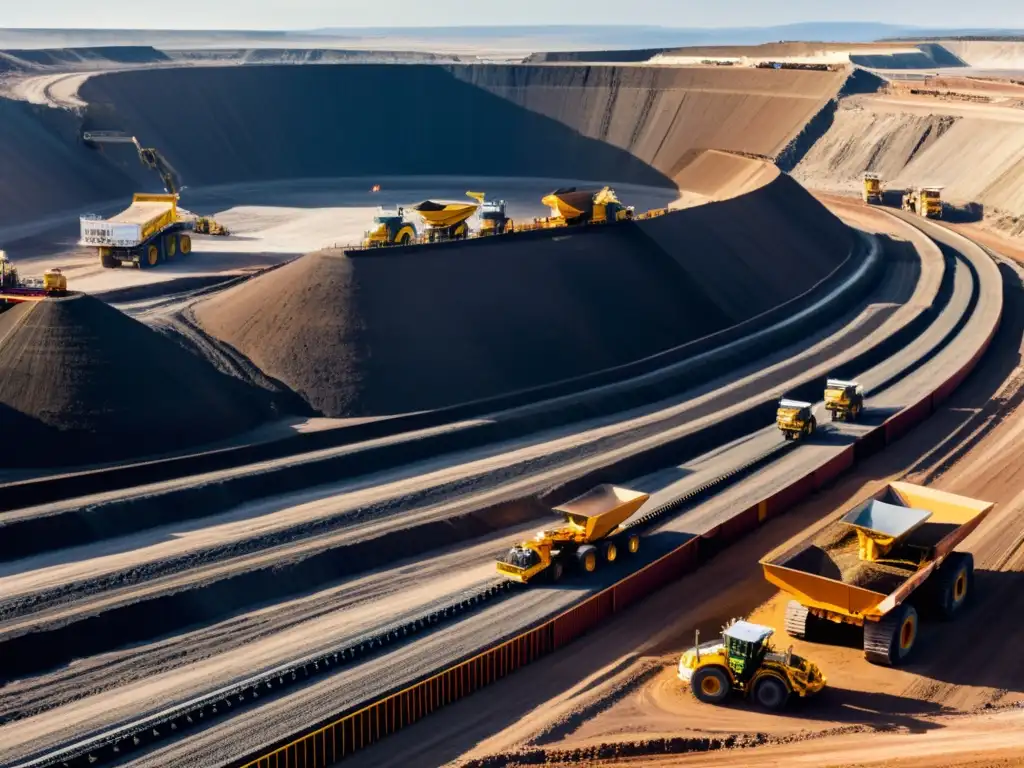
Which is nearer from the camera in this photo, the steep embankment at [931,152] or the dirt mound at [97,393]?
the dirt mound at [97,393]

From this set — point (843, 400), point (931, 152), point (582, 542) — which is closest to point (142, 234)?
point (843, 400)

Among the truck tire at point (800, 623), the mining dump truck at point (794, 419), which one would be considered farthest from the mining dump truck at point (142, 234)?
the truck tire at point (800, 623)

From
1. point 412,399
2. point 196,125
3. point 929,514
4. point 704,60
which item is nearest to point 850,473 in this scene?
point 929,514

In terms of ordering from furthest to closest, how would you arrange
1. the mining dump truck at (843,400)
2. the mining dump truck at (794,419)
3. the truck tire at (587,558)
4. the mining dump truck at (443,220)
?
the mining dump truck at (443,220) → the mining dump truck at (843,400) → the mining dump truck at (794,419) → the truck tire at (587,558)

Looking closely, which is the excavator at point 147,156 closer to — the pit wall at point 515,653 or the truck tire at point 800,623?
the pit wall at point 515,653

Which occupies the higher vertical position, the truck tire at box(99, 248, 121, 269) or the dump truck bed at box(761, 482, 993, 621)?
the truck tire at box(99, 248, 121, 269)

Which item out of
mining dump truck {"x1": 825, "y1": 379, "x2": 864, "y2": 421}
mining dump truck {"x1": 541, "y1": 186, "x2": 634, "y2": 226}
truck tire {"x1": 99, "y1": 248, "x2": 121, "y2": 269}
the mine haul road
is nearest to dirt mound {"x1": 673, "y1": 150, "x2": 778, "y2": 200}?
mining dump truck {"x1": 541, "y1": 186, "x2": 634, "y2": 226}

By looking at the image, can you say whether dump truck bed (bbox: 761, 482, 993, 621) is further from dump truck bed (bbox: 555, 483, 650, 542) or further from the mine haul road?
the mine haul road
